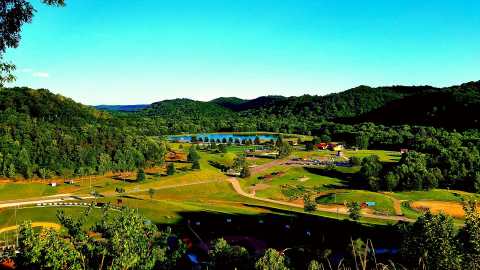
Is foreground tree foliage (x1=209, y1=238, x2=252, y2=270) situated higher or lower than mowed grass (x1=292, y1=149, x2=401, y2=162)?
higher

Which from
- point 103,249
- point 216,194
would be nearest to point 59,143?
point 216,194

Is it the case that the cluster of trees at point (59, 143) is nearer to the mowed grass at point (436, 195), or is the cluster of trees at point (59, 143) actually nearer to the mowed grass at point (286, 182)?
the mowed grass at point (286, 182)

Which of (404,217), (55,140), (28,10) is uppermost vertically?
(28,10)

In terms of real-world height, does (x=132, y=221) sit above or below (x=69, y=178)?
above

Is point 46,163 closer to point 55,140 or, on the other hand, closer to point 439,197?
point 55,140

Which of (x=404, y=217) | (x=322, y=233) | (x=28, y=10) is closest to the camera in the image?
(x=28, y=10)

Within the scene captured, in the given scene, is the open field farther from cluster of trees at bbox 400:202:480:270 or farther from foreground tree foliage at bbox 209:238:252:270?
cluster of trees at bbox 400:202:480:270

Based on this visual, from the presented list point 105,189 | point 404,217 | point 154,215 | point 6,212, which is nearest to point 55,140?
point 105,189

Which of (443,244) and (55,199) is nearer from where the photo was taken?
(443,244)

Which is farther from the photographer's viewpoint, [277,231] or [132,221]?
[277,231]

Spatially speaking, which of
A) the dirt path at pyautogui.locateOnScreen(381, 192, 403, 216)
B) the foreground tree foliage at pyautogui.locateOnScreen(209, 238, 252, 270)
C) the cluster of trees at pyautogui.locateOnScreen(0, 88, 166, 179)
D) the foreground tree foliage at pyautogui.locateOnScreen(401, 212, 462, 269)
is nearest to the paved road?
the cluster of trees at pyautogui.locateOnScreen(0, 88, 166, 179)

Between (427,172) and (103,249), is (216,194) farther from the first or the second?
(103,249)
